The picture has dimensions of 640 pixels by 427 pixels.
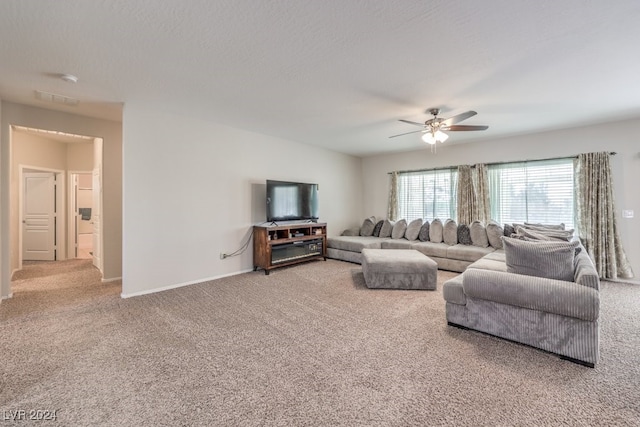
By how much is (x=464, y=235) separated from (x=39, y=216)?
29.8ft

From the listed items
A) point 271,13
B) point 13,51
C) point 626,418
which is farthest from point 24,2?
point 626,418

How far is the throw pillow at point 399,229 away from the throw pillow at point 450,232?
85cm

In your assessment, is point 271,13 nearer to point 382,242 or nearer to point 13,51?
point 13,51

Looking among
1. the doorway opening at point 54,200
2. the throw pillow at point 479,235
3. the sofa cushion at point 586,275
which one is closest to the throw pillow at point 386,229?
the throw pillow at point 479,235

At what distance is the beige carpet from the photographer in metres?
1.60

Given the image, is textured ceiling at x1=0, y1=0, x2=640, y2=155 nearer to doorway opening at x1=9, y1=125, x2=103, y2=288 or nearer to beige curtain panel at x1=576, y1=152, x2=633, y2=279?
beige curtain panel at x1=576, y1=152, x2=633, y2=279

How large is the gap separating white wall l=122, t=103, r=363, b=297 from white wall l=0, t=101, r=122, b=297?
45.8 inches

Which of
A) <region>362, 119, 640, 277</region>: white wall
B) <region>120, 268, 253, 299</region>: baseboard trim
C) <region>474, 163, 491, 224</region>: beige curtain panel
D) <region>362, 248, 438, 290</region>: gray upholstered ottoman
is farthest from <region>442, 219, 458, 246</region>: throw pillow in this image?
<region>120, 268, 253, 299</region>: baseboard trim

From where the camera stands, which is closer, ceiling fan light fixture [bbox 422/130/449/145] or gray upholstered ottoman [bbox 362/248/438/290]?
ceiling fan light fixture [bbox 422/130/449/145]

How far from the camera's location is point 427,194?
631 cm

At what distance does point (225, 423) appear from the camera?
1526 millimetres

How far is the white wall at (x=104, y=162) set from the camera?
3518 mm

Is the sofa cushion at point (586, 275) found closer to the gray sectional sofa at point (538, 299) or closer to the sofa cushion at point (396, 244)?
the gray sectional sofa at point (538, 299)

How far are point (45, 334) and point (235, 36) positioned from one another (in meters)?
3.20
